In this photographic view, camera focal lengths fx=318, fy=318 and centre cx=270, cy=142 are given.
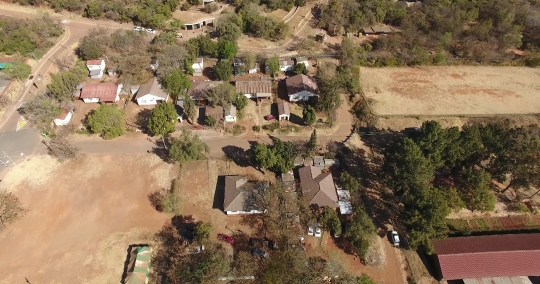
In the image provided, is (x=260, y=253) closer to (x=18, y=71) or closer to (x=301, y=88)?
(x=301, y=88)

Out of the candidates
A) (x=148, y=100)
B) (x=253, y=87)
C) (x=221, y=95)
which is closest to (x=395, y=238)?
(x=221, y=95)

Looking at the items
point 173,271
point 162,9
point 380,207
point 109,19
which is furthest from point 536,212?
point 109,19

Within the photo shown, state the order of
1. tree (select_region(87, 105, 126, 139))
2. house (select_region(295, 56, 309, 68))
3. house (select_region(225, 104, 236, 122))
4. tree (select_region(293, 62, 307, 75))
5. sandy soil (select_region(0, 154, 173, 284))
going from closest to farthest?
sandy soil (select_region(0, 154, 173, 284))
tree (select_region(87, 105, 126, 139))
house (select_region(225, 104, 236, 122))
tree (select_region(293, 62, 307, 75))
house (select_region(295, 56, 309, 68))

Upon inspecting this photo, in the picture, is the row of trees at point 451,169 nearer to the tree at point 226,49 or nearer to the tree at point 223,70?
the tree at point 223,70

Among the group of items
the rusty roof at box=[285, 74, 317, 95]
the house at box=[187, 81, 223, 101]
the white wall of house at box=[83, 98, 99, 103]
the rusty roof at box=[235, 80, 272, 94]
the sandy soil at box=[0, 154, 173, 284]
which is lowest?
the sandy soil at box=[0, 154, 173, 284]

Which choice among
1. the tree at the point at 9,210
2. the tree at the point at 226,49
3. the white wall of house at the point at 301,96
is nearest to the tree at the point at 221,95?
the white wall of house at the point at 301,96

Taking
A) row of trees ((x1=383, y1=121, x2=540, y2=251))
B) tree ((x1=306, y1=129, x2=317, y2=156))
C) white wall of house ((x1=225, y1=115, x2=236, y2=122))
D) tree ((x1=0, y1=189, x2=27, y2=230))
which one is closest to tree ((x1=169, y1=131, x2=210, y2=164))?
white wall of house ((x1=225, y1=115, x2=236, y2=122))

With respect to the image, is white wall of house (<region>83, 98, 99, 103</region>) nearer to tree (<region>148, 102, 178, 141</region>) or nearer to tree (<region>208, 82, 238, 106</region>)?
tree (<region>148, 102, 178, 141</region>)
